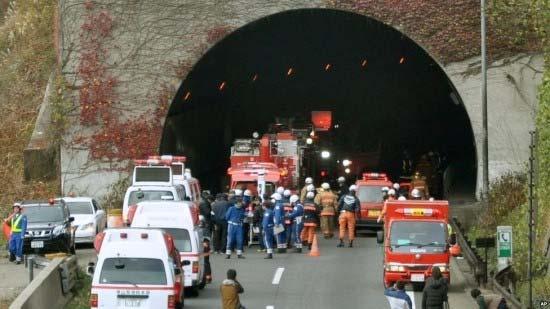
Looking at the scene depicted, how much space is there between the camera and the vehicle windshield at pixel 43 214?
35031 millimetres

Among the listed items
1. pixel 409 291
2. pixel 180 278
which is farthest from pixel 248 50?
pixel 180 278

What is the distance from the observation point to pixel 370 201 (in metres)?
43.4

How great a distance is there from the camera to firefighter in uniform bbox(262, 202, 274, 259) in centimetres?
3525

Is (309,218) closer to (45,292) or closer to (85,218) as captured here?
(85,218)

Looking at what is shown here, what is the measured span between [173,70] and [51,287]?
2219cm

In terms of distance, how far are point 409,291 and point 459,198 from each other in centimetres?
2819

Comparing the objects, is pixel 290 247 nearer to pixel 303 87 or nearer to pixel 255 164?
pixel 255 164

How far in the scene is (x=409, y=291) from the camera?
1147 inches

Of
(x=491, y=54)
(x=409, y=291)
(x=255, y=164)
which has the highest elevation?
(x=491, y=54)

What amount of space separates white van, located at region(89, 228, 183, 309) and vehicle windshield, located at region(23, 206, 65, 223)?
35.5 feet

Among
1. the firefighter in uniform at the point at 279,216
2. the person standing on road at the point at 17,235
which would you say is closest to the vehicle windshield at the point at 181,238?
the person standing on road at the point at 17,235

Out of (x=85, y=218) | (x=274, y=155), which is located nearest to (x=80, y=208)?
(x=85, y=218)

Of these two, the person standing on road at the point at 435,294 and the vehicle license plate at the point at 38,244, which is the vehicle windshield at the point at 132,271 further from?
the vehicle license plate at the point at 38,244

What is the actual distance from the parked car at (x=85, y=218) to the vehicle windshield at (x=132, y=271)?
1424 cm
